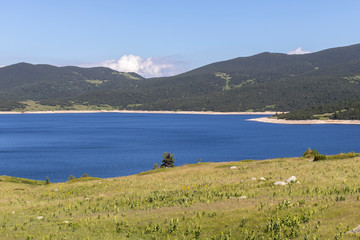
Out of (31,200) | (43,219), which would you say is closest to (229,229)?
(43,219)

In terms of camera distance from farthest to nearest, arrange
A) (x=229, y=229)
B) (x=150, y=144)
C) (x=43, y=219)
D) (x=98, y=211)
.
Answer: (x=150, y=144)
(x=98, y=211)
(x=43, y=219)
(x=229, y=229)

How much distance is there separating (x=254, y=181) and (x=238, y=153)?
124 meters

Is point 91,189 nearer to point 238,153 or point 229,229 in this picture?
point 229,229

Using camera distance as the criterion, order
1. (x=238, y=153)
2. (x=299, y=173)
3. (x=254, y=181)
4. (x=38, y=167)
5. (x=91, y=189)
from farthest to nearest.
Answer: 1. (x=238, y=153)
2. (x=38, y=167)
3. (x=91, y=189)
4. (x=299, y=173)
5. (x=254, y=181)

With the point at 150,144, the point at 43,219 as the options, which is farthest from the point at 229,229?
the point at 150,144

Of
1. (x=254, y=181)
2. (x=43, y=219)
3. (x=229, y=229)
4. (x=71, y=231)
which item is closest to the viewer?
(x=229, y=229)

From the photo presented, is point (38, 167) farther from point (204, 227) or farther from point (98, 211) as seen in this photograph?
point (204, 227)

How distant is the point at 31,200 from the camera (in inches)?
1655

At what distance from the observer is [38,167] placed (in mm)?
129375

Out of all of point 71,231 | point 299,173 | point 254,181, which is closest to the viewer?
point 71,231

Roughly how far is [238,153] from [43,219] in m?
138

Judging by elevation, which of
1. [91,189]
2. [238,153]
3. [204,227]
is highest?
[204,227]

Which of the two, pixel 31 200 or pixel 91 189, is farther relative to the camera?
pixel 91 189

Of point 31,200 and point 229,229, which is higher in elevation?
point 229,229
